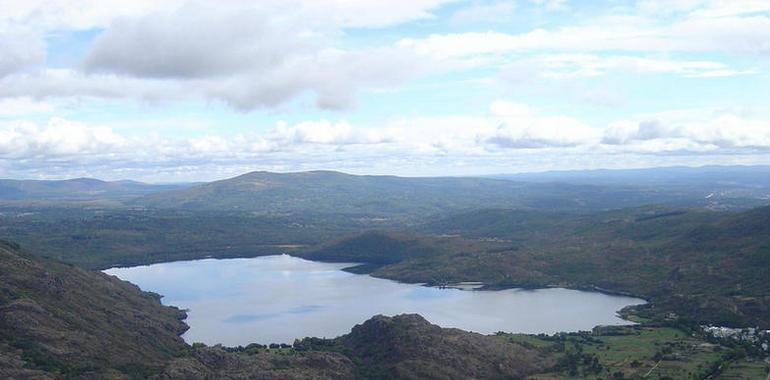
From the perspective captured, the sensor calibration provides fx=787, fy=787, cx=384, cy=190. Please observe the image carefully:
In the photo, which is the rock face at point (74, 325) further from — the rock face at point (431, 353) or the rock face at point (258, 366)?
the rock face at point (431, 353)

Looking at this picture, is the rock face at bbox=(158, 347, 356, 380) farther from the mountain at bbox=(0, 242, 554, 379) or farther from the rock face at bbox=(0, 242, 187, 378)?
the rock face at bbox=(0, 242, 187, 378)

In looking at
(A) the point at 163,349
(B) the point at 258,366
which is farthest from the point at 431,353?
(A) the point at 163,349

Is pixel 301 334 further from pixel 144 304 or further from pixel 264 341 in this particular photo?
pixel 144 304

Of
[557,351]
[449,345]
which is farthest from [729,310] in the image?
[449,345]

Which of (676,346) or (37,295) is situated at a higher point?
(37,295)

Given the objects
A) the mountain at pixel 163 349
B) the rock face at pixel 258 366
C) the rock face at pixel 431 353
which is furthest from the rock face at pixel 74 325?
the rock face at pixel 431 353

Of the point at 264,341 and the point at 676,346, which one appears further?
the point at 264,341
